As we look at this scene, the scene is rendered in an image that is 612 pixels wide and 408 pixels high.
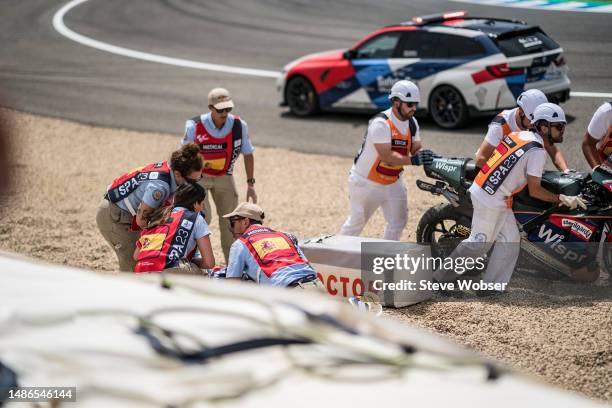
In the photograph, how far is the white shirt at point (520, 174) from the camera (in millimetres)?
8352

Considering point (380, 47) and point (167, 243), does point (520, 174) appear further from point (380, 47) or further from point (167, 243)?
point (380, 47)

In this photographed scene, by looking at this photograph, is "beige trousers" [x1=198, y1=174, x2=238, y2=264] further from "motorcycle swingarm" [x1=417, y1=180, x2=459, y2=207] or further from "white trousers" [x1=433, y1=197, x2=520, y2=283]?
"white trousers" [x1=433, y1=197, x2=520, y2=283]

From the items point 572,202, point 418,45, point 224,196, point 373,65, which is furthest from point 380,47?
point 572,202

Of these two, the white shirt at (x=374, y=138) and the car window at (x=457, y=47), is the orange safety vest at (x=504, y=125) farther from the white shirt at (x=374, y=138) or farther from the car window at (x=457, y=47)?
the car window at (x=457, y=47)

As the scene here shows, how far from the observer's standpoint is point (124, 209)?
8930 mm

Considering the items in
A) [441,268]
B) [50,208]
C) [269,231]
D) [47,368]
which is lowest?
[50,208]

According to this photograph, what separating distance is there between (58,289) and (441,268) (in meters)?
5.60

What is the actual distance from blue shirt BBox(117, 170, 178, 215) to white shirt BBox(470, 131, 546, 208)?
9.69 feet

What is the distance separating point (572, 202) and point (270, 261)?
3.01 meters

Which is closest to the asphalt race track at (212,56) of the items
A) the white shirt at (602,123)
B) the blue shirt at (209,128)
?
the white shirt at (602,123)

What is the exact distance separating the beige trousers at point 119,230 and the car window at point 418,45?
8.06m

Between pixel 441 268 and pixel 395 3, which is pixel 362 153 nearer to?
pixel 441 268

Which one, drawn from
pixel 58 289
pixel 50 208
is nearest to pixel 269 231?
pixel 58 289

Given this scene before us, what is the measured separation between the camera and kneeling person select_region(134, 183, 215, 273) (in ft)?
25.8
